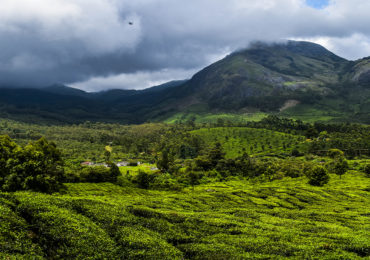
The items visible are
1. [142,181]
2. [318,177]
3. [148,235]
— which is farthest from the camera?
[318,177]

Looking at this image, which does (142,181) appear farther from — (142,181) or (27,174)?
(27,174)

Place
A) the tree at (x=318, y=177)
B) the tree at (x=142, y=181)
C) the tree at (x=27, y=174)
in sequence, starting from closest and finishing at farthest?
the tree at (x=27, y=174) → the tree at (x=142, y=181) → the tree at (x=318, y=177)

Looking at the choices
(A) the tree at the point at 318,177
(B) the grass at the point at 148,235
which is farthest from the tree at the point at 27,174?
(A) the tree at the point at 318,177

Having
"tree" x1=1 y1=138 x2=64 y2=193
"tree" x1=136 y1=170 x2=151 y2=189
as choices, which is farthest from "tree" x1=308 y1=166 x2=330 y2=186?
"tree" x1=1 y1=138 x2=64 y2=193

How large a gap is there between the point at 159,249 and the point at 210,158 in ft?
431

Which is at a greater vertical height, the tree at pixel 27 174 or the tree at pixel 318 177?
the tree at pixel 27 174

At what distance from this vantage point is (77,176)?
100 m

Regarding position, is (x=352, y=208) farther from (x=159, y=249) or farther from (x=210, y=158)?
(x=210, y=158)

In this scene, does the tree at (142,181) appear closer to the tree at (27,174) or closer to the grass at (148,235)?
the tree at (27,174)

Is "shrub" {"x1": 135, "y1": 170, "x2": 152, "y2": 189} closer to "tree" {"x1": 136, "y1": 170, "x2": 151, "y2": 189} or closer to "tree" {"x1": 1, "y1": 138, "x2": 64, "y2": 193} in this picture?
"tree" {"x1": 136, "y1": 170, "x2": 151, "y2": 189}

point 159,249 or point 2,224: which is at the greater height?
point 2,224

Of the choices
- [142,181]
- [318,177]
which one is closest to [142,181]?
[142,181]

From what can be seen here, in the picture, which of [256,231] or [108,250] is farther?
[256,231]

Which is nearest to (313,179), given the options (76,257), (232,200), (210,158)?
(232,200)
